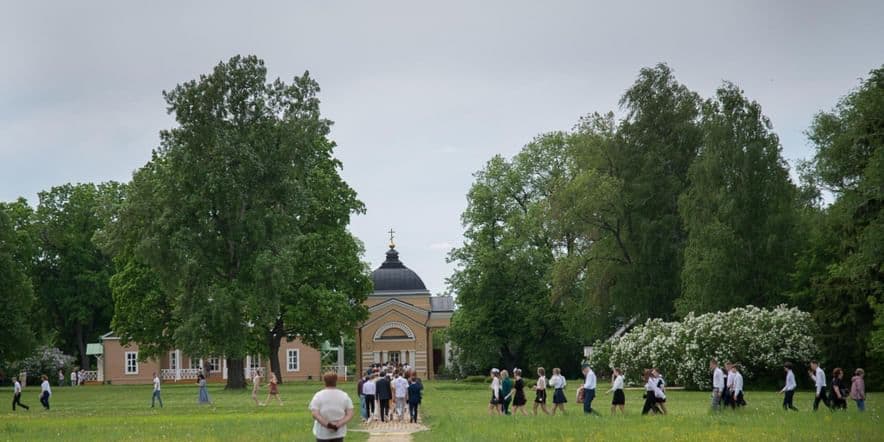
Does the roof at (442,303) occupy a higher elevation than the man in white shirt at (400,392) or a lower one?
higher

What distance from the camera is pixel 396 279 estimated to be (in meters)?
98.3

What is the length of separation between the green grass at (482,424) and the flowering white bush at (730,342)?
7.50 meters

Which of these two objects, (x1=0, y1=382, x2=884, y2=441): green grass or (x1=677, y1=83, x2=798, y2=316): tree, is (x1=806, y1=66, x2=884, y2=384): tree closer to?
(x1=677, y1=83, x2=798, y2=316): tree

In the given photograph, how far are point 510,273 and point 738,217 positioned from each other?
24238 mm

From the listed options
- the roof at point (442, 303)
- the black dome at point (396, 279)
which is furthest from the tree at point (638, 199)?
the roof at point (442, 303)

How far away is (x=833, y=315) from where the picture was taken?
4475 cm

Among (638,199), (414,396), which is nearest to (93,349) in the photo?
(638,199)

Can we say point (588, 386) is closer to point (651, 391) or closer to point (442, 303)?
point (651, 391)

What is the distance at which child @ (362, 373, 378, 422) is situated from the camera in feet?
102

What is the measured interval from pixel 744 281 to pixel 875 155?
39.1ft

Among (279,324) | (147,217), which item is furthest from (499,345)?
(147,217)

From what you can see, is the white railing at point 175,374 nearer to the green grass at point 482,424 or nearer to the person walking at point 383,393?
the green grass at point 482,424

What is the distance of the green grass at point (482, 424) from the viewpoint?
21844 millimetres

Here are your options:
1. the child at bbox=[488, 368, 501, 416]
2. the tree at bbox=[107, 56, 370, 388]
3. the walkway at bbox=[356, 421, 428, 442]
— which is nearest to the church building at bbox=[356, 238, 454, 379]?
the tree at bbox=[107, 56, 370, 388]
